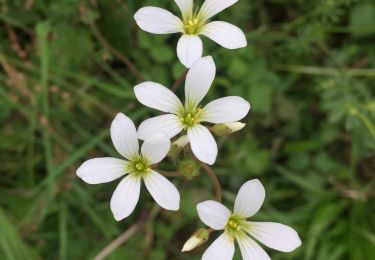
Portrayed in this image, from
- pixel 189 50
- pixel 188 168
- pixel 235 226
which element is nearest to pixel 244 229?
pixel 235 226

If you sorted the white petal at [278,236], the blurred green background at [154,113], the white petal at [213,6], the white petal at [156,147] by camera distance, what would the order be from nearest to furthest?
1. the white petal at [156,147]
2. the white petal at [278,236]
3. the white petal at [213,6]
4. the blurred green background at [154,113]

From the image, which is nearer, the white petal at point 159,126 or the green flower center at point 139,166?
the white petal at point 159,126

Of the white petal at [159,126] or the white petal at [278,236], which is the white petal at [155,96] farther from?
the white petal at [278,236]

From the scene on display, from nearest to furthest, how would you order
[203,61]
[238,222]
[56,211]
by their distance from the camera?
[203,61]
[238,222]
[56,211]

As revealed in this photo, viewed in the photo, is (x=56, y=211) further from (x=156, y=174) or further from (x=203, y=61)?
(x=203, y=61)

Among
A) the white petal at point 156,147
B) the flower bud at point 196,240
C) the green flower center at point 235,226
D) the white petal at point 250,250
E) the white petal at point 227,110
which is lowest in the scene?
the white petal at point 250,250

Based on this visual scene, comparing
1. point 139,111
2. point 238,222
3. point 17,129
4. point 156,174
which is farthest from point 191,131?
point 17,129

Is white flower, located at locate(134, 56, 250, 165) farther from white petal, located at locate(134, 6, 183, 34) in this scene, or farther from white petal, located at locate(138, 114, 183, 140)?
white petal, located at locate(134, 6, 183, 34)

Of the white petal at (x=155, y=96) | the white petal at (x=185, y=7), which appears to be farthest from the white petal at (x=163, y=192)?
the white petal at (x=185, y=7)

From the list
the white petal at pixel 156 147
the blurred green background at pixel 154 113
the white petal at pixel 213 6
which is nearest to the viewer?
the white petal at pixel 156 147
